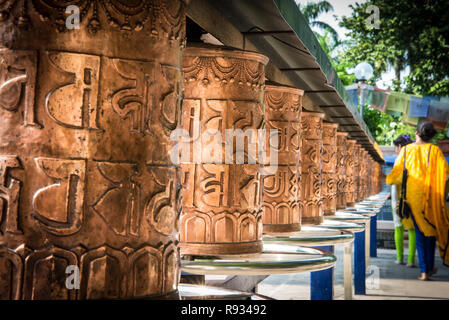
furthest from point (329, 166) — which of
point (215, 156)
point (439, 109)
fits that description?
point (439, 109)

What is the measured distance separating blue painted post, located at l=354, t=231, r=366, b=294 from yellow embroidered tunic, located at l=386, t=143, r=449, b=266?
1.40m

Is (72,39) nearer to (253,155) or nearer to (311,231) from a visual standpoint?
(253,155)

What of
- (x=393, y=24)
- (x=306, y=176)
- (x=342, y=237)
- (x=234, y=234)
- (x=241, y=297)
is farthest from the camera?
(x=393, y=24)

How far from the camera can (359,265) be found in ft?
23.2

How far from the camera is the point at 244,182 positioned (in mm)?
1764

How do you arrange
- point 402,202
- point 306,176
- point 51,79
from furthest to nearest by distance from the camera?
1. point 402,202
2. point 306,176
3. point 51,79

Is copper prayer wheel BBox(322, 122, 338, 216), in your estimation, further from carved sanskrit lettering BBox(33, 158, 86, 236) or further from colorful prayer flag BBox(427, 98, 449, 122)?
colorful prayer flag BBox(427, 98, 449, 122)

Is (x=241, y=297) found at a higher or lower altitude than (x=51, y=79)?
lower

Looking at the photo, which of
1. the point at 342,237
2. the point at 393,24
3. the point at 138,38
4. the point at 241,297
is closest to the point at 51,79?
the point at 138,38

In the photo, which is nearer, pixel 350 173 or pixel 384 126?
pixel 350 173

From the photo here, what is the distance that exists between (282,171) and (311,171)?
1.74 ft

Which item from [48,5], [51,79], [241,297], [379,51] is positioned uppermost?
[379,51]

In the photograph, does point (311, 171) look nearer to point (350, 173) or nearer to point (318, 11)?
point (350, 173)

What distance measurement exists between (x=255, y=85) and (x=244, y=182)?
0.32 metres
